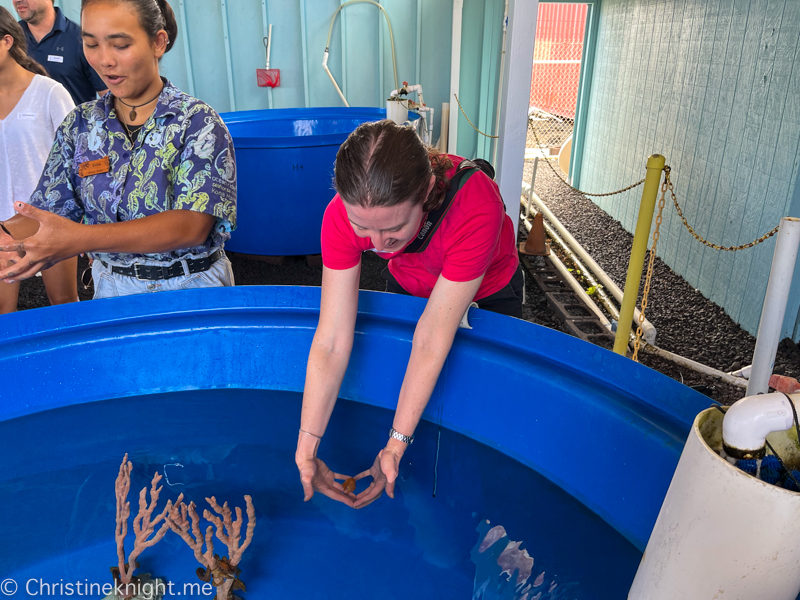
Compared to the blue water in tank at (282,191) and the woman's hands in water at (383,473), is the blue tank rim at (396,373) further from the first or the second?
the blue water in tank at (282,191)

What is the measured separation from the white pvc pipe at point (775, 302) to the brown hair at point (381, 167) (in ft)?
3.52

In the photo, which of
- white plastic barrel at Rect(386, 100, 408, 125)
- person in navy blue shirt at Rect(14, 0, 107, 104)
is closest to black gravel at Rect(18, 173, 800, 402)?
white plastic barrel at Rect(386, 100, 408, 125)

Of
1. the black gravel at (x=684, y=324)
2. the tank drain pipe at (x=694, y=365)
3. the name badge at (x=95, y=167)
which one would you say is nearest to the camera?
the name badge at (x=95, y=167)

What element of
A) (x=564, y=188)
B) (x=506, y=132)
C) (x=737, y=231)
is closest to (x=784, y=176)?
(x=737, y=231)

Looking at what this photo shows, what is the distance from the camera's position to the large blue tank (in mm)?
1135

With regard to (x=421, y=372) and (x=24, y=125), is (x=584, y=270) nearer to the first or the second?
(x=421, y=372)

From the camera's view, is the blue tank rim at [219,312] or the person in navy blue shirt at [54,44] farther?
the person in navy blue shirt at [54,44]

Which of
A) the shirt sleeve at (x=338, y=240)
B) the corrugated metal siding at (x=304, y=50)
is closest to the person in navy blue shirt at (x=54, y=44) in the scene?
the corrugated metal siding at (x=304, y=50)

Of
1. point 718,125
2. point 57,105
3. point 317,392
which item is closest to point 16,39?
point 57,105

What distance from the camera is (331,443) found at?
1.42 m

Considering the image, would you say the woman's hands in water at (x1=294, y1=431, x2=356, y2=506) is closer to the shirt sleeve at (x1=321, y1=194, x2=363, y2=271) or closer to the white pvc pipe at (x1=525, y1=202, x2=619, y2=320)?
the shirt sleeve at (x1=321, y1=194, x2=363, y2=271)

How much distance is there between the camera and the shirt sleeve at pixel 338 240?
1.17m

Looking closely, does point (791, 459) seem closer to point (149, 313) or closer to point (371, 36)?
point (149, 313)

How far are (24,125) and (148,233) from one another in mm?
1310
